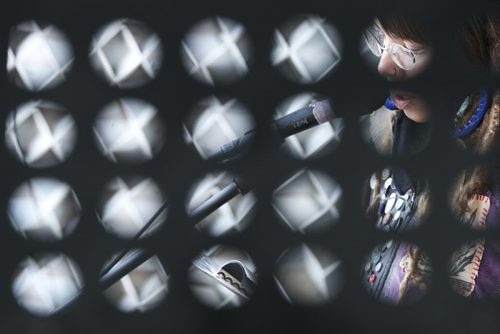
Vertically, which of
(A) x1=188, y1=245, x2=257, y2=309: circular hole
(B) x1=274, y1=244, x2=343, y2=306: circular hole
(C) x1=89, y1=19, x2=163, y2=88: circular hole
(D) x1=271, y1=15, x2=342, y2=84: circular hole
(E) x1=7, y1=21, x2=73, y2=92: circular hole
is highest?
(E) x1=7, y1=21, x2=73, y2=92: circular hole

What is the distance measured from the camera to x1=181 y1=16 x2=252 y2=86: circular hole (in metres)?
0.66

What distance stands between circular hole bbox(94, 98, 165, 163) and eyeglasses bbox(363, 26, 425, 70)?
0.20 meters

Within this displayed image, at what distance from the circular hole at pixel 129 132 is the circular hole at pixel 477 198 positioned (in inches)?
11.4

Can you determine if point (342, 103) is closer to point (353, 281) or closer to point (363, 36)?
point (363, 36)

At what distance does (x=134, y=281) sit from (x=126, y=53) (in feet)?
0.69

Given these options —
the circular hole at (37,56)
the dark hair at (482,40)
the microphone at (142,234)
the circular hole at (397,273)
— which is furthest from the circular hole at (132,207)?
the dark hair at (482,40)

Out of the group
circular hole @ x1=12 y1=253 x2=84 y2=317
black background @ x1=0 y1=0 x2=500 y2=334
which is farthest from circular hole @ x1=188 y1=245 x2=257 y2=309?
circular hole @ x1=12 y1=253 x2=84 y2=317

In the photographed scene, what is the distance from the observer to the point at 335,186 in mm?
704

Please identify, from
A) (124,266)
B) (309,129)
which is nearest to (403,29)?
(309,129)

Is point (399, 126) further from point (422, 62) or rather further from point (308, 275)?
point (308, 275)

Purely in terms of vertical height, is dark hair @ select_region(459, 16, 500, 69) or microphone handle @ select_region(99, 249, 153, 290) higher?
dark hair @ select_region(459, 16, 500, 69)

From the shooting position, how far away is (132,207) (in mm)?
690

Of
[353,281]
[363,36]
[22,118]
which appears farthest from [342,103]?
[22,118]

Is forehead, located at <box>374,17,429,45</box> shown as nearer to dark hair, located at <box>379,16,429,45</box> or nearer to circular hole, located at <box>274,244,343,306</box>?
dark hair, located at <box>379,16,429,45</box>
